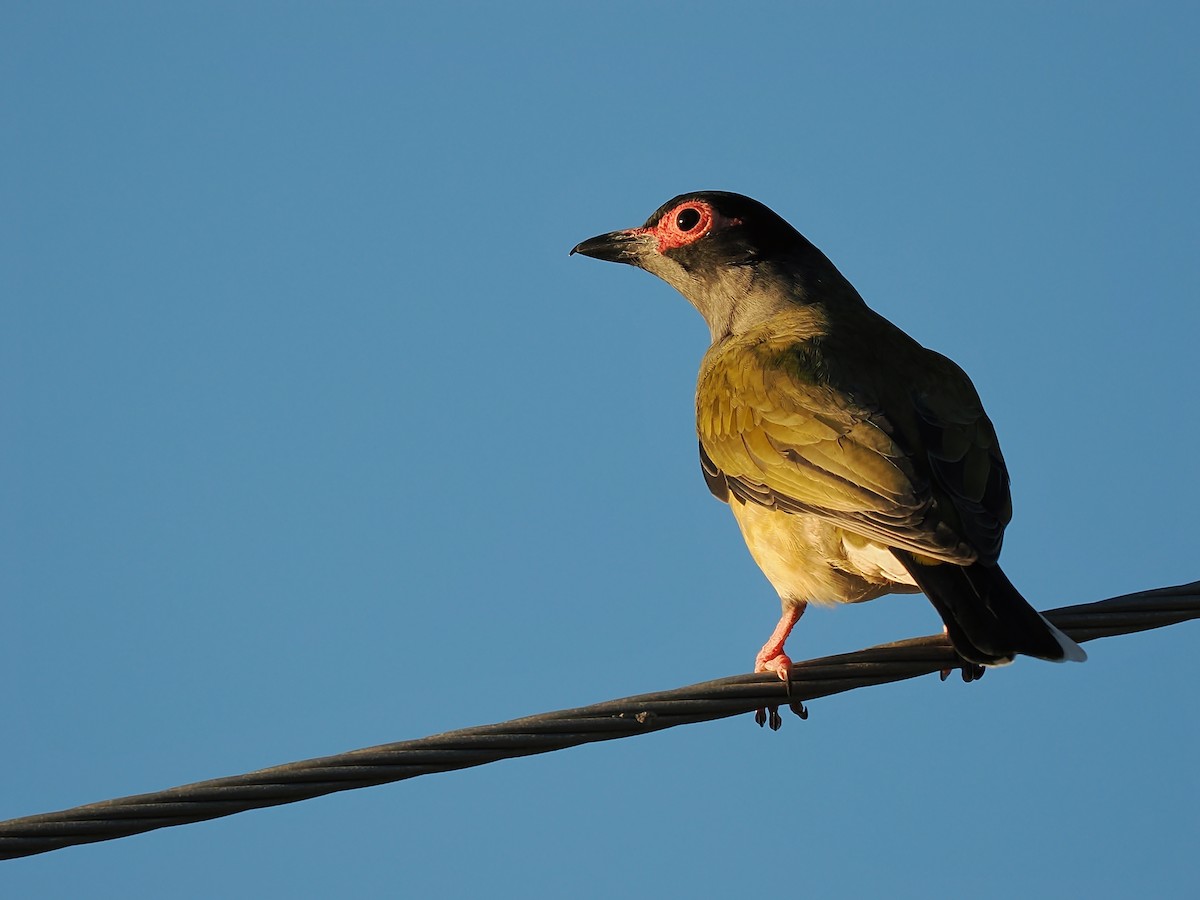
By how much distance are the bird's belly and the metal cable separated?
0.98 m

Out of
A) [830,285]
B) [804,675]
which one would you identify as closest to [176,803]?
[804,675]

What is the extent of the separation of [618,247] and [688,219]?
2.05 ft

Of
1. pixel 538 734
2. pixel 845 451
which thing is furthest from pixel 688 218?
pixel 538 734

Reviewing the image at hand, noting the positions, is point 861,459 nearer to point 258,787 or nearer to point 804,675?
point 804,675

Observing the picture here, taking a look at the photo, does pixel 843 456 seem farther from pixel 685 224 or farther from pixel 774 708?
pixel 685 224

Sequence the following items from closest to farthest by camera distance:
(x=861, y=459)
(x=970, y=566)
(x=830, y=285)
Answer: (x=970, y=566) < (x=861, y=459) < (x=830, y=285)

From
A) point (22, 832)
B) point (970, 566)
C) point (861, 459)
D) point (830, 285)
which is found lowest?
point (22, 832)

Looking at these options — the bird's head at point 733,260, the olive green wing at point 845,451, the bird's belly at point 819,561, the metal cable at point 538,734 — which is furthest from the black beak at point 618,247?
the metal cable at point 538,734

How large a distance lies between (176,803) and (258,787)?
0.24 meters

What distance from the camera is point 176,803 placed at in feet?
13.5

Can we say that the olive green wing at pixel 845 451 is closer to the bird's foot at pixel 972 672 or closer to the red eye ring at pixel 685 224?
the bird's foot at pixel 972 672

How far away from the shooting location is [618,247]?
9.75m

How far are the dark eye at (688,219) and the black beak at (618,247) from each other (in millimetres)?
364

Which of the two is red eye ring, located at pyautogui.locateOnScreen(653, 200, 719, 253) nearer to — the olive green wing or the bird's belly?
the olive green wing
